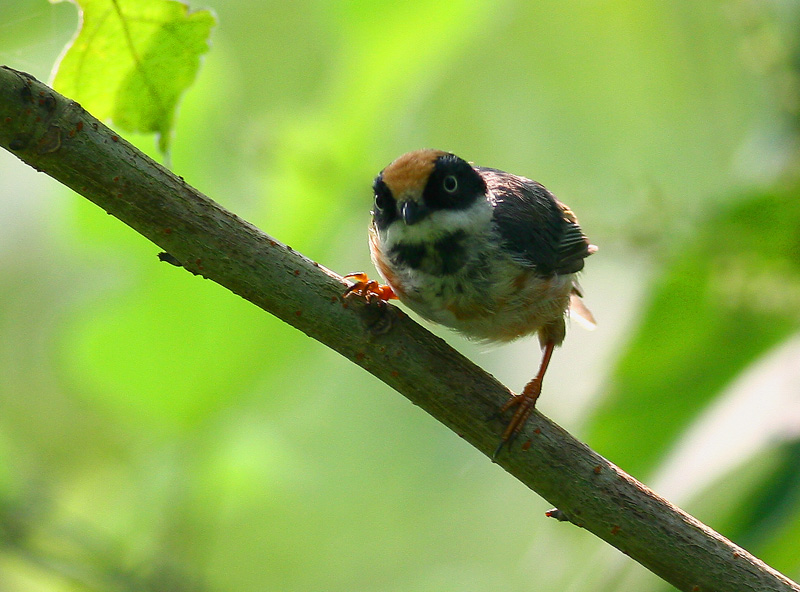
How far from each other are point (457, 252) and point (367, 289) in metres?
0.32

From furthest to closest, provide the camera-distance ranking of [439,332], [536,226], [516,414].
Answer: [439,332] < [536,226] < [516,414]

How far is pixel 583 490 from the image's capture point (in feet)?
7.03

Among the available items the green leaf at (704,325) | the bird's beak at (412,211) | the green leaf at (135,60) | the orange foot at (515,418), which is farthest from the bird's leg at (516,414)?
the green leaf at (135,60)

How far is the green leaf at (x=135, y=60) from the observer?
1.69 metres

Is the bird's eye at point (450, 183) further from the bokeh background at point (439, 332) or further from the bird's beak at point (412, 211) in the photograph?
the bokeh background at point (439, 332)

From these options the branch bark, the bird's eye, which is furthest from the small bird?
the branch bark

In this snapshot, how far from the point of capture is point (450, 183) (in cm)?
255

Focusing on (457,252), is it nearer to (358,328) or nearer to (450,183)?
(450,183)

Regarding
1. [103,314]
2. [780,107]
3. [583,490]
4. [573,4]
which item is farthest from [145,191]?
[573,4]

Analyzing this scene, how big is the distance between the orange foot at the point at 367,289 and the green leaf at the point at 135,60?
643 millimetres

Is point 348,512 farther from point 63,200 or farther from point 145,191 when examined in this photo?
point 145,191

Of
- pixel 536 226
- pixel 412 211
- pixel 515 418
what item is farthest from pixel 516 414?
pixel 536 226

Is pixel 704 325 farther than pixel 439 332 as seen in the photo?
No

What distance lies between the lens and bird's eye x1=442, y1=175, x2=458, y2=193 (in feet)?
8.32
